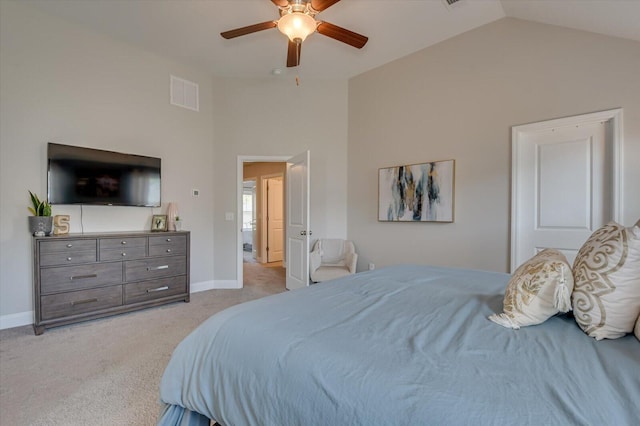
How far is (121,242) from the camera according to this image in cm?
312

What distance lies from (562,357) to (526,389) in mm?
241

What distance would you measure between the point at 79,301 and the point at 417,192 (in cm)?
380

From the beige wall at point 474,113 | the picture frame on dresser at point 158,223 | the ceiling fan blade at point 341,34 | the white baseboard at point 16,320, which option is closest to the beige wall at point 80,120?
the white baseboard at point 16,320

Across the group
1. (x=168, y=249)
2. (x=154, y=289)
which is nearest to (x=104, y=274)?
(x=154, y=289)

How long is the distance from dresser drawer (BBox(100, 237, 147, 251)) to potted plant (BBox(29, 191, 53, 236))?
0.47m

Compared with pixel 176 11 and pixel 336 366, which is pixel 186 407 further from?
pixel 176 11

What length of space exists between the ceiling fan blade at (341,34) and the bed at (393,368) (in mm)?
2093

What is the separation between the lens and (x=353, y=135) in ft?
14.6

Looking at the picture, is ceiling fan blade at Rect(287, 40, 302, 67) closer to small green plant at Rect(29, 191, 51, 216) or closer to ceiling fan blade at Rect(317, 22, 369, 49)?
ceiling fan blade at Rect(317, 22, 369, 49)

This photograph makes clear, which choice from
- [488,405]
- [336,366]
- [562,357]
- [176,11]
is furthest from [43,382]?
[176,11]

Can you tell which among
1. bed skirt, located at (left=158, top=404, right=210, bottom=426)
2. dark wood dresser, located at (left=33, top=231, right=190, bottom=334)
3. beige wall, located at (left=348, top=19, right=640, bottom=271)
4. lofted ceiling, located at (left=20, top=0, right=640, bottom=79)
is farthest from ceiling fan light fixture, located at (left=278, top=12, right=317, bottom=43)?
dark wood dresser, located at (left=33, top=231, right=190, bottom=334)

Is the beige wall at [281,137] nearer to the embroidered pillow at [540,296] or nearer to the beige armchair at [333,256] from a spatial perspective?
the beige armchair at [333,256]

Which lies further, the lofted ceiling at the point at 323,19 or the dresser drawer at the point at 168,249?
the dresser drawer at the point at 168,249

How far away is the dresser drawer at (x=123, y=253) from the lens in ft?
9.93
